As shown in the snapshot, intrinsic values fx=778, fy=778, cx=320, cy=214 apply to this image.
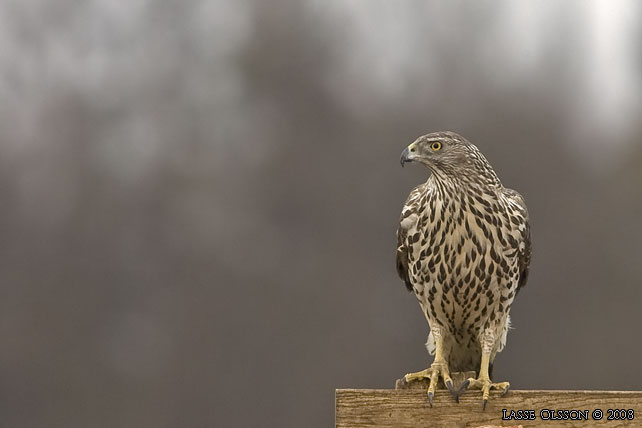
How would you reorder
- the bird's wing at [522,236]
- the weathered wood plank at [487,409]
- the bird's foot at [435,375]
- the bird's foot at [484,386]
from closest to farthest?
the weathered wood plank at [487,409] < the bird's foot at [484,386] < the bird's foot at [435,375] < the bird's wing at [522,236]

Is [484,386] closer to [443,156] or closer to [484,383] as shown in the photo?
[484,383]

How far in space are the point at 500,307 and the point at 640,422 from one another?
1.81ft

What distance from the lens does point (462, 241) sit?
228 centimetres

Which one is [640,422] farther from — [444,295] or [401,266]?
[401,266]

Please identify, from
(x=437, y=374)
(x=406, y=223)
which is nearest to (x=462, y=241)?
(x=406, y=223)

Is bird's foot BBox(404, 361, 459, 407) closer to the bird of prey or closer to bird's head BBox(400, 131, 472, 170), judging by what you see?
the bird of prey

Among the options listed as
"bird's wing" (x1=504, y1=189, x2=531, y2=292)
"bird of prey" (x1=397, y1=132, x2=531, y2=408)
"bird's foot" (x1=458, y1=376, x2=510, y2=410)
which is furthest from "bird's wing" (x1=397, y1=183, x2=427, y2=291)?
"bird's foot" (x1=458, y1=376, x2=510, y2=410)

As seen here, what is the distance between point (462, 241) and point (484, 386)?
1.37ft

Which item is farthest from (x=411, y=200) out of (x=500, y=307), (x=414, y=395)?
(x=414, y=395)

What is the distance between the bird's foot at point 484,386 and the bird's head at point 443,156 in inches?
22.9

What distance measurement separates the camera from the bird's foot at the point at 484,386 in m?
2.11

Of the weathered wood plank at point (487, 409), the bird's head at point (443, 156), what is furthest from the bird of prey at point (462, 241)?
the weathered wood plank at point (487, 409)

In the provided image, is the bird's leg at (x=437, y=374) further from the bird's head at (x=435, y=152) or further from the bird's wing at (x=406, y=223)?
the bird's head at (x=435, y=152)

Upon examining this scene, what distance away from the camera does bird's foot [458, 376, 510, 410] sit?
211cm
